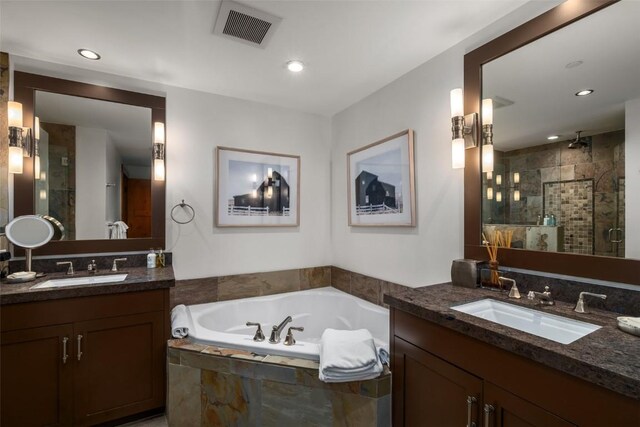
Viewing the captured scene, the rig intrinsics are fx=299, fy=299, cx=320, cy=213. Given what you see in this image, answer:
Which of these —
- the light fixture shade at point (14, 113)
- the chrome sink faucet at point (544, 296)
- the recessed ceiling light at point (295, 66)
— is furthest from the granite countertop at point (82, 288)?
the chrome sink faucet at point (544, 296)

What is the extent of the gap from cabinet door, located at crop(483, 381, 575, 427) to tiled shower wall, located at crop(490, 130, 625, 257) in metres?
0.80

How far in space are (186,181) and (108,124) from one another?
718mm

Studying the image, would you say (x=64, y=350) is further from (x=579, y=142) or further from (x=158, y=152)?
(x=579, y=142)

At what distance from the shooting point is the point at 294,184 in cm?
308

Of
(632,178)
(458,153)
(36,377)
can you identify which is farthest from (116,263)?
(632,178)

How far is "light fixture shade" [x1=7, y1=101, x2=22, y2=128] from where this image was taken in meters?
2.02

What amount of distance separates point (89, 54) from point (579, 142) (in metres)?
2.97

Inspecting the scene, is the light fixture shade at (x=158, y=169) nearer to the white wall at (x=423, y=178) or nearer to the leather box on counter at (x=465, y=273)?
the white wall at (x=423, y=178)

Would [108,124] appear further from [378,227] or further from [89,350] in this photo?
[378,227]

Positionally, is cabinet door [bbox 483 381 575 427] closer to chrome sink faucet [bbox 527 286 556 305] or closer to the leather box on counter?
chrome sink faucet [bbox 527 286 556 305]

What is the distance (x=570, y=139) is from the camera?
143 centimetres

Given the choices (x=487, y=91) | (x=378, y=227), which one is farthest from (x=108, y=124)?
(x=487, y=91)

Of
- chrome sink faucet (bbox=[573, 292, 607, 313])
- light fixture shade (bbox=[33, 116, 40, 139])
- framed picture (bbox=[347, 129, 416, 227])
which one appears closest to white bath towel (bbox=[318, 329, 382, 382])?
chrome sink faucet (bbox=[573, 292, 607, 313])

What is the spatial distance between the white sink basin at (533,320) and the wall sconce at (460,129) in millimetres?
836
